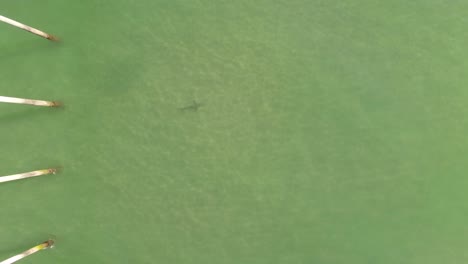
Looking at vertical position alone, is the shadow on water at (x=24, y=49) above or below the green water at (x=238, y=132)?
above

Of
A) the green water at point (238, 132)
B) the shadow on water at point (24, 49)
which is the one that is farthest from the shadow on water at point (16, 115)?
the shadow on water at point (24, 49)

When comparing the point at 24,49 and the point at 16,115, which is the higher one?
the point at 24,49

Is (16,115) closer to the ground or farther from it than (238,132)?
farther from it

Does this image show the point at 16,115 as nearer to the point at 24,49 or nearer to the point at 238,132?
the point at 24,49

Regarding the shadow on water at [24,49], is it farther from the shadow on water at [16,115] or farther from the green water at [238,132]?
the shadow on water at [16,115]

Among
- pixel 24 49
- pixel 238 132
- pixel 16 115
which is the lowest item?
pixel 238 132

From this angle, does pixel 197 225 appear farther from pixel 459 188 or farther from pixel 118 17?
pixel 459 188

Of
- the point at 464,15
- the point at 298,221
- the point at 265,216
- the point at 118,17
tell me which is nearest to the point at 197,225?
the point at 265,216

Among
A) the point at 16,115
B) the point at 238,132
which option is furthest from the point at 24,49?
the point at 238,132
